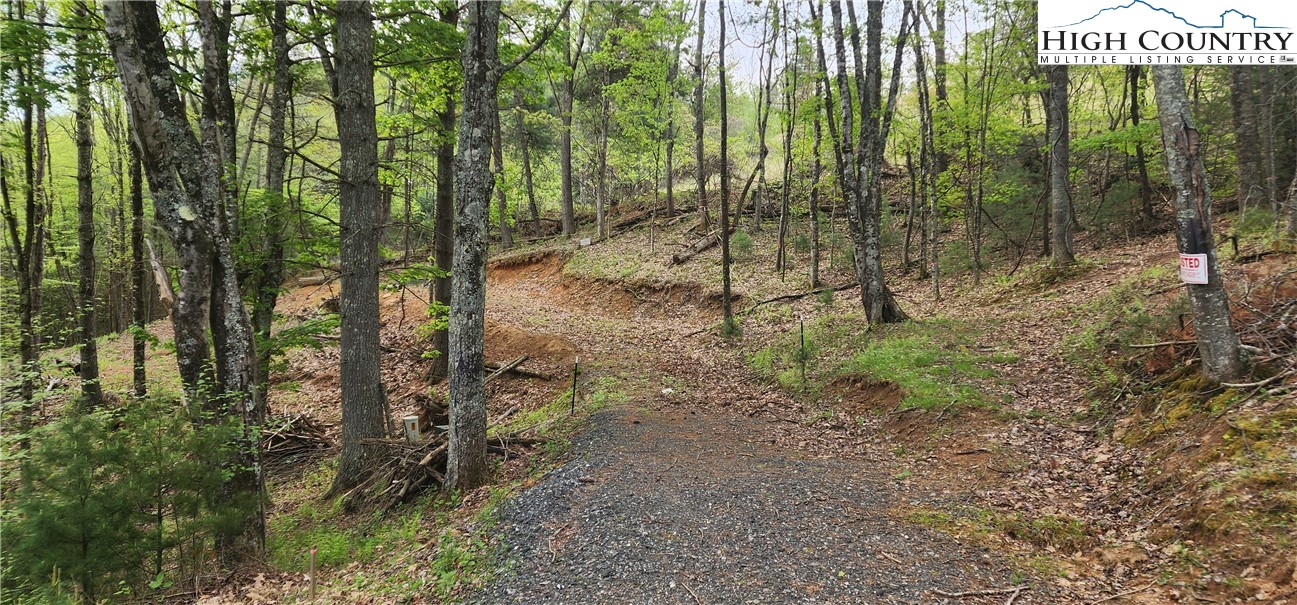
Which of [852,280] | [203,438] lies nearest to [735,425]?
[203,438]

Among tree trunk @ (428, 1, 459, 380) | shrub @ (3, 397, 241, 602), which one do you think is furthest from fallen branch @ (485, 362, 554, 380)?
shrub @ (3, 397, 241, 602)

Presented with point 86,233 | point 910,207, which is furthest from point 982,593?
point 86,233

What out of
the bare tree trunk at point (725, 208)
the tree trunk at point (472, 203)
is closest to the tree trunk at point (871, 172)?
the bare tree trunk at point (725, 208)

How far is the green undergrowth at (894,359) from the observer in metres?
7.85

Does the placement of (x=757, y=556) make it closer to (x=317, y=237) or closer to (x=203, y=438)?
(x=203, y=438)

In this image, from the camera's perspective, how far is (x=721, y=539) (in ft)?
15.9

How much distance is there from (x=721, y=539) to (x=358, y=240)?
19.0ft

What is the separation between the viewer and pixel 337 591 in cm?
504

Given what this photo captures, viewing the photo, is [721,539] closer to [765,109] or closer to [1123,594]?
[1123,594]

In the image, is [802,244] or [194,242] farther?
[802,244]

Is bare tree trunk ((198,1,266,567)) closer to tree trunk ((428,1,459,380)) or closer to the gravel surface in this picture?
the gravel surface

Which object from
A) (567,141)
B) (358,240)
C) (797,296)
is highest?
(567,141)

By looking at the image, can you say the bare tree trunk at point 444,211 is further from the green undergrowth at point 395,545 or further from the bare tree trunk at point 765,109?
the bare tree trunk at point 765,109

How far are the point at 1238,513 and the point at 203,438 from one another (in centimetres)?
851
